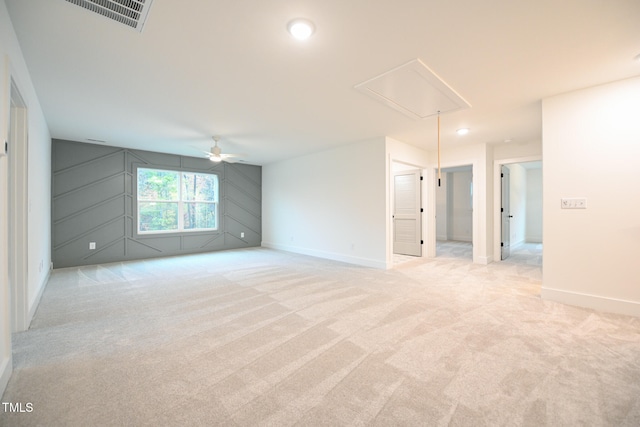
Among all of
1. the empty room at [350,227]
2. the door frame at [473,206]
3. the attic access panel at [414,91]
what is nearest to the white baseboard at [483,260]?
the door frame at [473,206]

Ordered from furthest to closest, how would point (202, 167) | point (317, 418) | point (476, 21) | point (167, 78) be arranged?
1. point (202, 167)
2. point (167, 78)
3. point (476, 21)
4. point (317, 418)

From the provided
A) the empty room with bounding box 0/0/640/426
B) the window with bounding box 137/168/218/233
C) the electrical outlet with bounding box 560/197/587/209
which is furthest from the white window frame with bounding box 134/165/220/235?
the electrical outlet with bounding box 560/197/587/209

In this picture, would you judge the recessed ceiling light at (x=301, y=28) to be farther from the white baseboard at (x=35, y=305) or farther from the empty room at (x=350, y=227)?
the white baseboard at (x=35, y=305)

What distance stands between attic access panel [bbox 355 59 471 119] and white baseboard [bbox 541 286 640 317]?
2.52 meters

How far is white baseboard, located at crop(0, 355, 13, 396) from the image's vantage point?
5.13 feet

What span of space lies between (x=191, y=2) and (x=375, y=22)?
4.17 ft

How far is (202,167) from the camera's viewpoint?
22.7 ft

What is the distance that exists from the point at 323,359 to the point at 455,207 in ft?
29.0

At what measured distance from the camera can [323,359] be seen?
1933mm

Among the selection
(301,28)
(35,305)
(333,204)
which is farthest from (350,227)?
(35,305)

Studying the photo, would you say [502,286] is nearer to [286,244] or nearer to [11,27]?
[286,244]

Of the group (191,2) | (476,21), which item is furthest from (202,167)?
(476,21)

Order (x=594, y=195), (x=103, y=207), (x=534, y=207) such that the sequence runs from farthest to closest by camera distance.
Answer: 1. (x=534, y=207)
2. (x=103, y=207)
3. (x=594, y=195)

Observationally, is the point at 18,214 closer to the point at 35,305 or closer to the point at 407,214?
the point at 35,305
